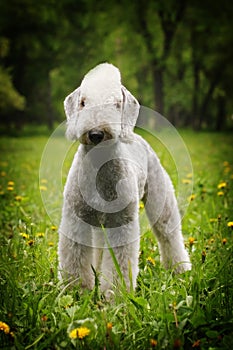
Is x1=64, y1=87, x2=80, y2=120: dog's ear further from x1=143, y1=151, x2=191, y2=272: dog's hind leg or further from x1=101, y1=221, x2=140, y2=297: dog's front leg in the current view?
x1=143, y1=151, x2=191, y2=272: dog's hind leg

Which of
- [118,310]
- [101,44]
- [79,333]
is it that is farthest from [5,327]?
[101,44]

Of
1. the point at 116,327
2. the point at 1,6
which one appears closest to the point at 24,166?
the point at 116,327

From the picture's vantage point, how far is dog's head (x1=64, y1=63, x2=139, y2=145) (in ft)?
7.73

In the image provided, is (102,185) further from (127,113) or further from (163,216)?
(163,216)

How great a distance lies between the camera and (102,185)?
8.75 feet

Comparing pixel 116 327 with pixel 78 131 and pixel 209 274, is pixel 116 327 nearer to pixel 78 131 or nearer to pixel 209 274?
pixel 209 274

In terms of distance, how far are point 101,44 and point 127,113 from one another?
50.9 feet

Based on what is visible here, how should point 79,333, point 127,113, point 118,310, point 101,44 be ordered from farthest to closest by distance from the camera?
point 101,44, point 127,113, point 118,310, point 79,333

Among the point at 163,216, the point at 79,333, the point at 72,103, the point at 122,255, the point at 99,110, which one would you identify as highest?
the point at 72,103

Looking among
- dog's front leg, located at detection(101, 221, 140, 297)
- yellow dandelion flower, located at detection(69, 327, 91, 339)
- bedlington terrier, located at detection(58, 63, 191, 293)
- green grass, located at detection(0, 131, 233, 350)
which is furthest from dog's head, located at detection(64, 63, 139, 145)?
yellow dandelion flower, located at detection(69, 327, 91, 339)

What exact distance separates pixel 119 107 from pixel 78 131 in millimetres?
292

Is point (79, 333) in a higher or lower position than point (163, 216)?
lower

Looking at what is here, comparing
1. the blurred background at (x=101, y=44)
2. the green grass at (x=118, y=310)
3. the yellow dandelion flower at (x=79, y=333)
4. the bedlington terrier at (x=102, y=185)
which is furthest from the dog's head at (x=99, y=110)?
the blurred background at (x=101, y=44)

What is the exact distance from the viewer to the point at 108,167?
8.76 ft
